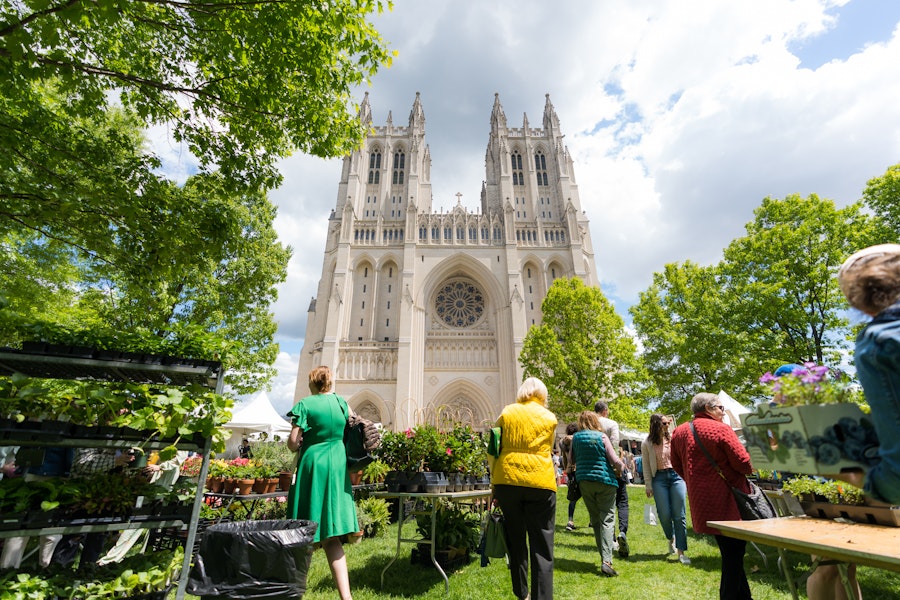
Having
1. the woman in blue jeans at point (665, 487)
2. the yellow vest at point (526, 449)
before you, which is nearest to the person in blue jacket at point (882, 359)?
the yellow vest at point (526, 449)

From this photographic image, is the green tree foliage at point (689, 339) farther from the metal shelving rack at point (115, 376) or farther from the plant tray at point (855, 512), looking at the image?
the metal shelving rack at point (115, 376)

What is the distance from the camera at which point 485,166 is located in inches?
1624

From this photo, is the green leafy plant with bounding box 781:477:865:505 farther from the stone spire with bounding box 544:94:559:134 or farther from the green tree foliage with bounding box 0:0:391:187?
the stone spire with bounding box 544:94:559:134

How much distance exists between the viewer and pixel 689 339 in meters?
17.3

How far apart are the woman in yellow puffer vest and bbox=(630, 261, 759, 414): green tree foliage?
1515 cm

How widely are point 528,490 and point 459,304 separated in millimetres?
30766

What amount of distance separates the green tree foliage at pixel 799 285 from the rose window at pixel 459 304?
2058cm

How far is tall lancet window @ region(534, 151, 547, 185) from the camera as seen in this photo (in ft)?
127

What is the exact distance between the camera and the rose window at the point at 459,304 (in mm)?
33531

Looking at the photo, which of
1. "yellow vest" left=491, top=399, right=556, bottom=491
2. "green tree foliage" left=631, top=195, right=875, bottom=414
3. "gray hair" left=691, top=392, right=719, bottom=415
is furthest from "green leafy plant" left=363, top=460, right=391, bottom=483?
"green tree foliage" left=631, top=195, right=875, bottom=414

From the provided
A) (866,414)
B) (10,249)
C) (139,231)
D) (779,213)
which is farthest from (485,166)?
(866,414)

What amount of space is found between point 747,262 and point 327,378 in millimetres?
17843

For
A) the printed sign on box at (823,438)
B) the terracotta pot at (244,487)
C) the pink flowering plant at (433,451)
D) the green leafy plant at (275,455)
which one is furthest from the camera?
the green leafy plant at (275,455)

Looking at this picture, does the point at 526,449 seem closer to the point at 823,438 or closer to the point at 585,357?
the point at 823,438
